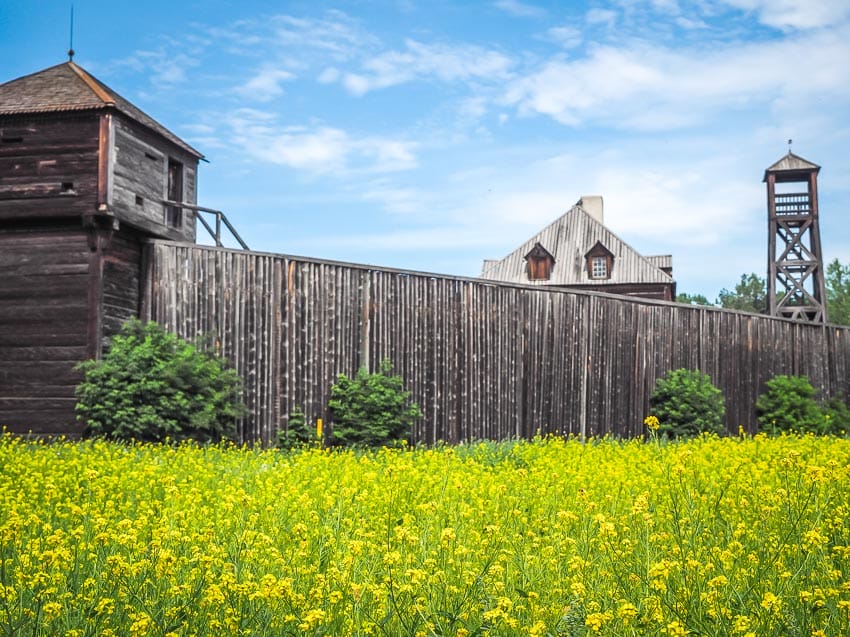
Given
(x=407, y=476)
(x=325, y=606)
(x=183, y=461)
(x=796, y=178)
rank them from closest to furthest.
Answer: (x=325, y=606) < (x=407, y=476) < (x=183, y=461) < (x=796, y=178)

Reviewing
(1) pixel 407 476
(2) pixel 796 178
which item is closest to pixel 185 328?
(1) pixel 407 476

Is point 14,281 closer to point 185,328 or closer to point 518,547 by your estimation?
point 185,328

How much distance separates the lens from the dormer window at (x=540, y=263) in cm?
3228

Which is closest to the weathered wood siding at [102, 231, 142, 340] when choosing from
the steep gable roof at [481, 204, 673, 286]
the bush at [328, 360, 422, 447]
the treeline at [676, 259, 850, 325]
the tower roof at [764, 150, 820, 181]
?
the bush at [328, 360, 422, 447]

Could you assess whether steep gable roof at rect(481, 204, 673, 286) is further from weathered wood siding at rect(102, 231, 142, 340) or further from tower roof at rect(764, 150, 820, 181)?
weathered wood siding at rect(102, 231, 142, 340)

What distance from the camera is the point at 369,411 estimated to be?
15.2m

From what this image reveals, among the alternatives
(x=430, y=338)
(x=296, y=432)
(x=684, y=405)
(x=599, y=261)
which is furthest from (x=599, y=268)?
(x=296, y=432)

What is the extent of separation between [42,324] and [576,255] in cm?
2132

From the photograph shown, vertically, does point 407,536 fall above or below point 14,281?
below

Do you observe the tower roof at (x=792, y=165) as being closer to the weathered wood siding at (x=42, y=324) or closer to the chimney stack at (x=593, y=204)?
the chimney stack at (x=593, y=204)

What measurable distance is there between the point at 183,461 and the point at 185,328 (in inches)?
224

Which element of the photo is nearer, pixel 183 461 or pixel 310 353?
pixel 183 461

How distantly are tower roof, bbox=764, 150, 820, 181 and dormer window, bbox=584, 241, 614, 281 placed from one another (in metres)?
6.24

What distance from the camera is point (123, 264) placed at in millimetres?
15398
